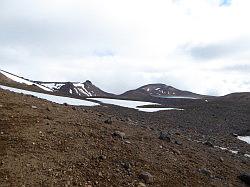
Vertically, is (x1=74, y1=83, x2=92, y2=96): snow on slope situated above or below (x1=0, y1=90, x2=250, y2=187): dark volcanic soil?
above

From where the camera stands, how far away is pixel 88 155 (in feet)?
40.9

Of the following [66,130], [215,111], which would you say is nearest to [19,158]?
[66,130]

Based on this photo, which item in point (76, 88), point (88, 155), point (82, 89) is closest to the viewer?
point (88, 155)

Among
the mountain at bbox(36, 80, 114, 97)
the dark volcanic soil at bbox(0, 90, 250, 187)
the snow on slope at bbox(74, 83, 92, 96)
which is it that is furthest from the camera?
the snow on slope at bbox(74, 83, 92, 96)

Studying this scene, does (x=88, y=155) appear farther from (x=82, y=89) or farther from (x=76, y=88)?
(x=82, y=89)

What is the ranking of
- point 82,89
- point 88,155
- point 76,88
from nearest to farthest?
point 88,155 < point 76,88 < point 82,89

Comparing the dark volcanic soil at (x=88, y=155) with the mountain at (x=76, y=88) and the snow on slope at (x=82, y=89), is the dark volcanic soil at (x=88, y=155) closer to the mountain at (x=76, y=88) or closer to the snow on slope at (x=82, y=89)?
the mountain at (x=76, y=88)

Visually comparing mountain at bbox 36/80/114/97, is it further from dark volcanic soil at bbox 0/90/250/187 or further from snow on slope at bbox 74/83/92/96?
dark volcanic soil at bbox 0/90/250/187

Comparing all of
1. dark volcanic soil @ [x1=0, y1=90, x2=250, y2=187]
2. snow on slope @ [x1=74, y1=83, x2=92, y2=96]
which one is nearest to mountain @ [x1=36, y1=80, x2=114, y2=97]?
snow on slope @ [x1=74, y1=83, x2=92, y2=96]

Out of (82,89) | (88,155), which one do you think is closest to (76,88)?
(82,89)

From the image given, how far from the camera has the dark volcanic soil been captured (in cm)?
1107

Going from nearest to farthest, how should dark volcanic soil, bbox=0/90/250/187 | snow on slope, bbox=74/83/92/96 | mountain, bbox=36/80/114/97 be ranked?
dark volcanic soil, bbox=0/90/250/187 < mountain, bbox=36/80/114/97 < snow on slope, bbox=74/83/92/96

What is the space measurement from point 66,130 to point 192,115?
1122 inches

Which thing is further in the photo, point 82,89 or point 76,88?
point 82,89
